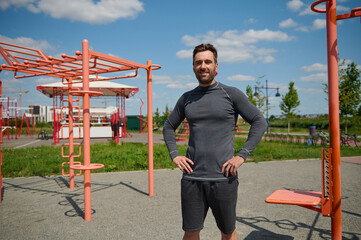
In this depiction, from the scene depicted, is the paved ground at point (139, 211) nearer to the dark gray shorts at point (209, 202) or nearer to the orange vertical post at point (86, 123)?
the orange vertical post at point (86, 123)

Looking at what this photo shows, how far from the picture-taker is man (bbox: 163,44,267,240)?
210cm

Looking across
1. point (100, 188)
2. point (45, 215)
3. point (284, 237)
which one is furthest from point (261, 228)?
point (100, 188)

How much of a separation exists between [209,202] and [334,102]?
1.42m

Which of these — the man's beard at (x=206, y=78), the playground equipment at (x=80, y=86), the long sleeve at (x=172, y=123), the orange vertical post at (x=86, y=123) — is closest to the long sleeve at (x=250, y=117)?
the man's beard at (x=206, y=78)

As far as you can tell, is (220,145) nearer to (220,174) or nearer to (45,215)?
(220,174)

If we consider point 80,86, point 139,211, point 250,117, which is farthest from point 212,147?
point 80,86

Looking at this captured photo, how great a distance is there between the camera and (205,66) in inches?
85.0

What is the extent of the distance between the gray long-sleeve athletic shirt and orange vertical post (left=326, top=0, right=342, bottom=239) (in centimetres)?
81

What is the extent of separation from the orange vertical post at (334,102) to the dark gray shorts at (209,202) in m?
1.04

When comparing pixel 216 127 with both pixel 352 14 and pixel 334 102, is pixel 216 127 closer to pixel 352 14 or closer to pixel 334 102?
pixel 334 102

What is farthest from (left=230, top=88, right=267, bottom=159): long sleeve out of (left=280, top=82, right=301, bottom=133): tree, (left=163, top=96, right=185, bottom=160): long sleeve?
(left=280, top=82, right=301, bottom=133): tree

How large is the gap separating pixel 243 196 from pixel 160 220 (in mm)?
1993

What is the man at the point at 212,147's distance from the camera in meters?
2.10

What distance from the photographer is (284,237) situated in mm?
3500
